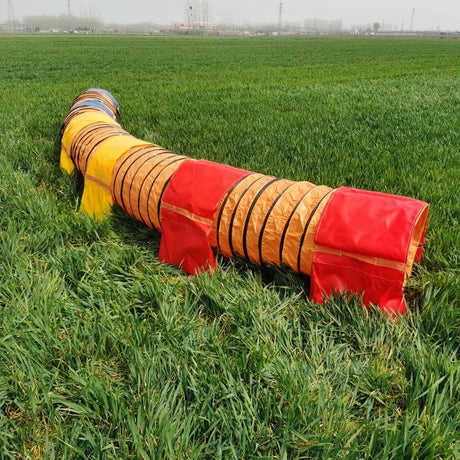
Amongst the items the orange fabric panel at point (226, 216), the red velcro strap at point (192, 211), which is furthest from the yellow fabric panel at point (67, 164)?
the orange fabric panel at point (226, 216)

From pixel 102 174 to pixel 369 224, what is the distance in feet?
8.35

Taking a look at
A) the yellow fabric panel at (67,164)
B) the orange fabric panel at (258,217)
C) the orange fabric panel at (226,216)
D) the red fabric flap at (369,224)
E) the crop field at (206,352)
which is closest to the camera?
the crop field at (206,352)

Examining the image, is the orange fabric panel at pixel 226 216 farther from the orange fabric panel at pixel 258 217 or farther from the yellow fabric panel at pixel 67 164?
the yellow fabric panel at pixel 67 164

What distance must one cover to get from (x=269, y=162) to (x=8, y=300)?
3112 mm

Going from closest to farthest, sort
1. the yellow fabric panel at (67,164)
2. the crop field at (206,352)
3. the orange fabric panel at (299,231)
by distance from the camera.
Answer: the crop field at (206,352), the orange fabric panel at (299,231), the yellow fabric panel at (67,164)

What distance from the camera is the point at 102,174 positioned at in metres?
3.65

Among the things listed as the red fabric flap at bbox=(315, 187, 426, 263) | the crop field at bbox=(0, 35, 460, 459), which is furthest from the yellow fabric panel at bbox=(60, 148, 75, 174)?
the red fabric flap at bbox=(315, 187, 426, 263)

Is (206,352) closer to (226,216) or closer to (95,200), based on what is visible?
(226,216)

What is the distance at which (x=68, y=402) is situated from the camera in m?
1.54

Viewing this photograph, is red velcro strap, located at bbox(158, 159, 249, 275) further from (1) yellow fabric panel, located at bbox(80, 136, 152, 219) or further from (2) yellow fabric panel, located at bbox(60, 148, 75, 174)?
(2) yellow fabric panel, located at bbox(60, 148, 75, 174)

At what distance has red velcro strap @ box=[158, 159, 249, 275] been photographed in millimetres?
2584

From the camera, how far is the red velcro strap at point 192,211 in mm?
2584

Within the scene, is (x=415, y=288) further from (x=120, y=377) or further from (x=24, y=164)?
(x=24, y=164)

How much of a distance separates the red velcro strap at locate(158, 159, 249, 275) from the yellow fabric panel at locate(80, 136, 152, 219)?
95cm
